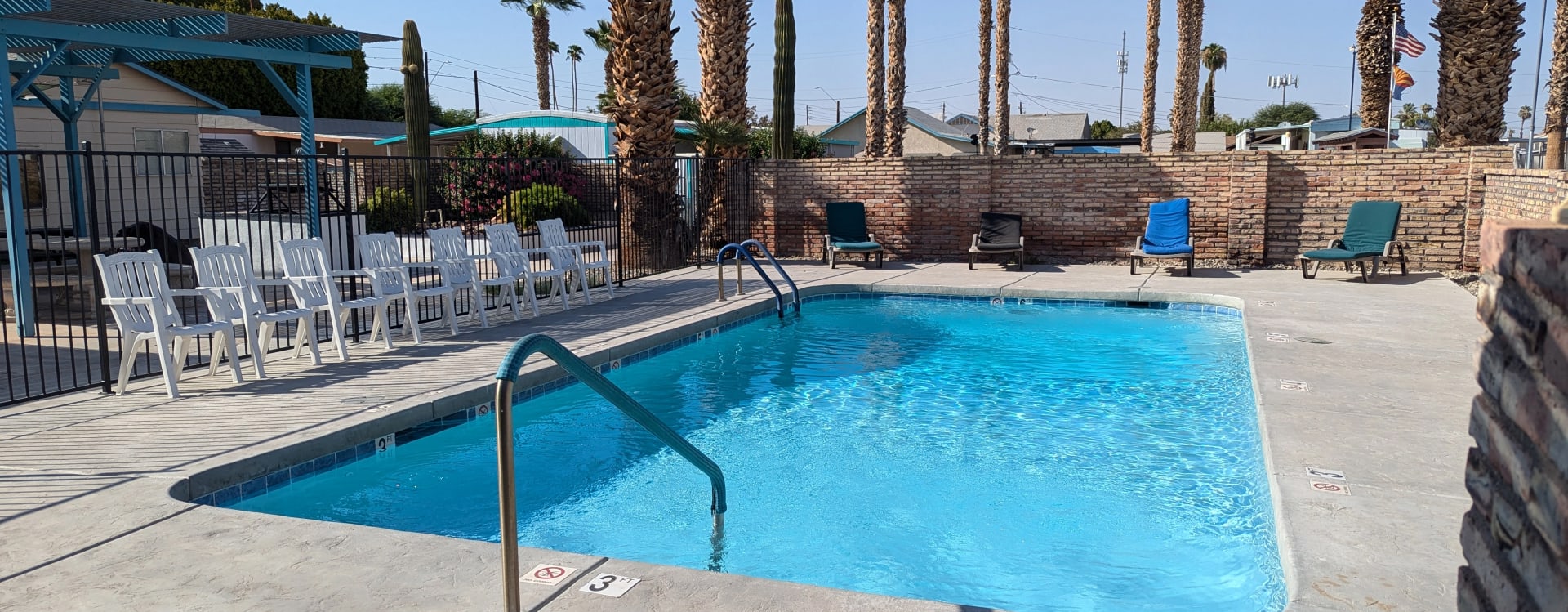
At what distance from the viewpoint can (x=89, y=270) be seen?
1078 cm

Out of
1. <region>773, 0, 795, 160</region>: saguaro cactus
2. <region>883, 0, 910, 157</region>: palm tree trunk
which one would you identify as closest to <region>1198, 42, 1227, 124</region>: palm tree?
<region>883, 0, 910, 157</region>: palm tree trunk

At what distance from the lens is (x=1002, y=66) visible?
33.0m

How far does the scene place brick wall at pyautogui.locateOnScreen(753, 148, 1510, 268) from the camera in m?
13.8

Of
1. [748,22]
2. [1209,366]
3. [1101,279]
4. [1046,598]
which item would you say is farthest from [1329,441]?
[748,22]

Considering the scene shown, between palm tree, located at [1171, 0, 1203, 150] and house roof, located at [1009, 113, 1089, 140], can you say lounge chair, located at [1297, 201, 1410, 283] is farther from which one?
house roof, located at [1009, 113, 1089, 140]

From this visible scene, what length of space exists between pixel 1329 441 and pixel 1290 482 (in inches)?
34.0

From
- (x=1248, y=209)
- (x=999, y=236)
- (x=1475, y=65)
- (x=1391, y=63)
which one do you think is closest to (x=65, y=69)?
(x=999, y=236)

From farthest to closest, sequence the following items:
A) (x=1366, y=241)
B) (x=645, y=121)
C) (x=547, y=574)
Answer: (x=645, y=121)
(x=1366, y=241)
(x=547, y=574)

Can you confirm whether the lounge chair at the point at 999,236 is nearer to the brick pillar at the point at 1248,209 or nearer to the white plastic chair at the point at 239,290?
the brick pillar at the point at 1248,209

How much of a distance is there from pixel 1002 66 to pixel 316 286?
27.8 metres

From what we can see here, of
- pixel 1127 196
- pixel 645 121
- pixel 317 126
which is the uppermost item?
pixel 317 126

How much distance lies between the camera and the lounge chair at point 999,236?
14789 mm

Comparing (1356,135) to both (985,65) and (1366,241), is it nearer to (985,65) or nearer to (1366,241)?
(985,65)

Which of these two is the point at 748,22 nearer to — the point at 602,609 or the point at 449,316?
the point at 449,316
